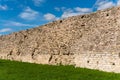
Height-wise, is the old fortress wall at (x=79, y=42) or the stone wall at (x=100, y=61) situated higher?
the old fortress wall at (x=79, y=42)

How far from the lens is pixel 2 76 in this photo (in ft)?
48.5

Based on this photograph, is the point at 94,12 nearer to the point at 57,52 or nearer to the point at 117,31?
the point at 117,31

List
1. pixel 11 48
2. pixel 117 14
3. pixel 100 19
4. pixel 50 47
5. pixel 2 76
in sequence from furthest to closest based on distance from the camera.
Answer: pixel 11 48 < pixel 50 47 < pixel 100 19 < pixel 117 14 < pixel 2 76

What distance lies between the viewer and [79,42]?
1855cm

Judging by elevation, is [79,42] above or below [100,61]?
above

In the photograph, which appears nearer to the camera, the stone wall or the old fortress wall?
the stone wall

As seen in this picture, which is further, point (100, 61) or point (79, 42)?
point (79, 42)

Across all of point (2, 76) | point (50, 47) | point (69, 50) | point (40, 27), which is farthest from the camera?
point (40, 27)

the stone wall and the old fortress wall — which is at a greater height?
the old fortress wall

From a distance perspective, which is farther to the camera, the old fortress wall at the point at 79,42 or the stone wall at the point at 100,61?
the old fortress wall at the point at 79,42

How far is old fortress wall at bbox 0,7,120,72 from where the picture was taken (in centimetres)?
1584

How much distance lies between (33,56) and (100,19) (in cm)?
844

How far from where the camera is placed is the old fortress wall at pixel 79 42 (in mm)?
15836

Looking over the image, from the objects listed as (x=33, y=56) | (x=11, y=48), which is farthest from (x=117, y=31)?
(x=11, y=48)
